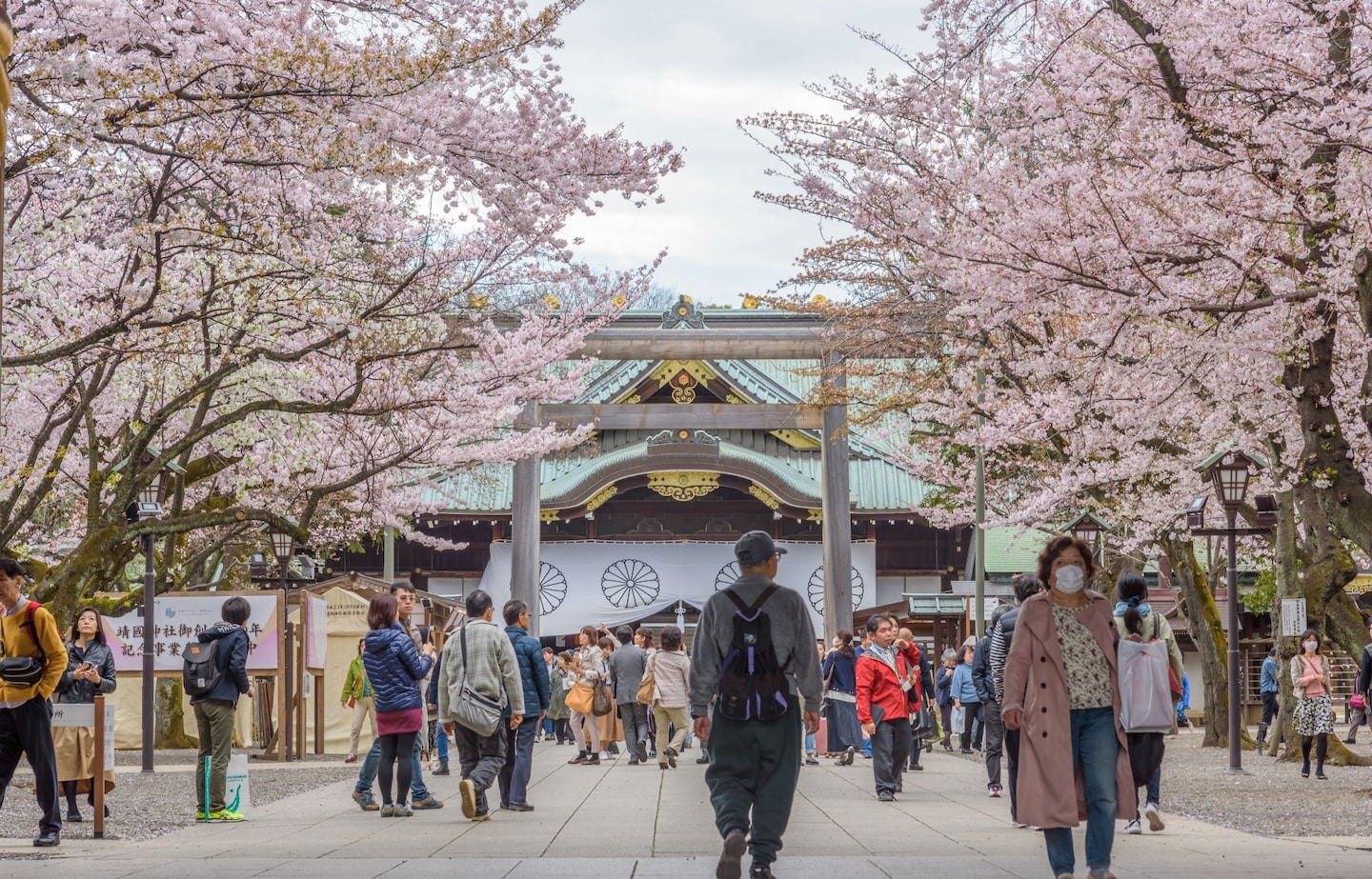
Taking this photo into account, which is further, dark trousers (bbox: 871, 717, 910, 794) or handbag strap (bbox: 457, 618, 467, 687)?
dark trousers (bbox: 871, 717, 910, 794)

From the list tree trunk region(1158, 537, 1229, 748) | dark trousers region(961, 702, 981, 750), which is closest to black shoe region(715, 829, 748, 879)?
dark trousers region(961, 702, 981, 750)

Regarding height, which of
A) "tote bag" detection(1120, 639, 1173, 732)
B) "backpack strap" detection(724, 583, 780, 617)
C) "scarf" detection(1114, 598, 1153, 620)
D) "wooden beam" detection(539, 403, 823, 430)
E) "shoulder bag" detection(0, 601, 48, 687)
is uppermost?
"wooden beam" detection(539, 403, 823, 430)

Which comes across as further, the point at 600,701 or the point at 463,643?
the point at 600,701

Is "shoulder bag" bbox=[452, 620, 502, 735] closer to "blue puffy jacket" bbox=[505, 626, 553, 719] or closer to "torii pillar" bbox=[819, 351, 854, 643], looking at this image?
"blue puffy jacket" bbox=[505, 626, 553, 719]

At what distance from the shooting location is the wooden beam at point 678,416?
27.0 metres

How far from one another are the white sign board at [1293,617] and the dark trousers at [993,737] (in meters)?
5.01

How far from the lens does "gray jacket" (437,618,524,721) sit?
34.7ft

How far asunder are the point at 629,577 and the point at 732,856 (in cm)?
2486

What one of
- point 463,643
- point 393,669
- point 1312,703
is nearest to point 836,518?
point 1312,703

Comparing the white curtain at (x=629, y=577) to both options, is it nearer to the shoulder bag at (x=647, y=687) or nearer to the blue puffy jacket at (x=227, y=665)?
the shoulder bag at (x=647, y=687)

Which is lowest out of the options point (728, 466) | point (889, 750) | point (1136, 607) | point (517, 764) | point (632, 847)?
point (632, 847)

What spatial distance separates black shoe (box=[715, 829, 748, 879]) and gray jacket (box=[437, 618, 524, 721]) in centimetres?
406

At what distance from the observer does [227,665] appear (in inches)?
434

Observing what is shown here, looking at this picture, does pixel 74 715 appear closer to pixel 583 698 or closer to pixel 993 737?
pixel 993 737
